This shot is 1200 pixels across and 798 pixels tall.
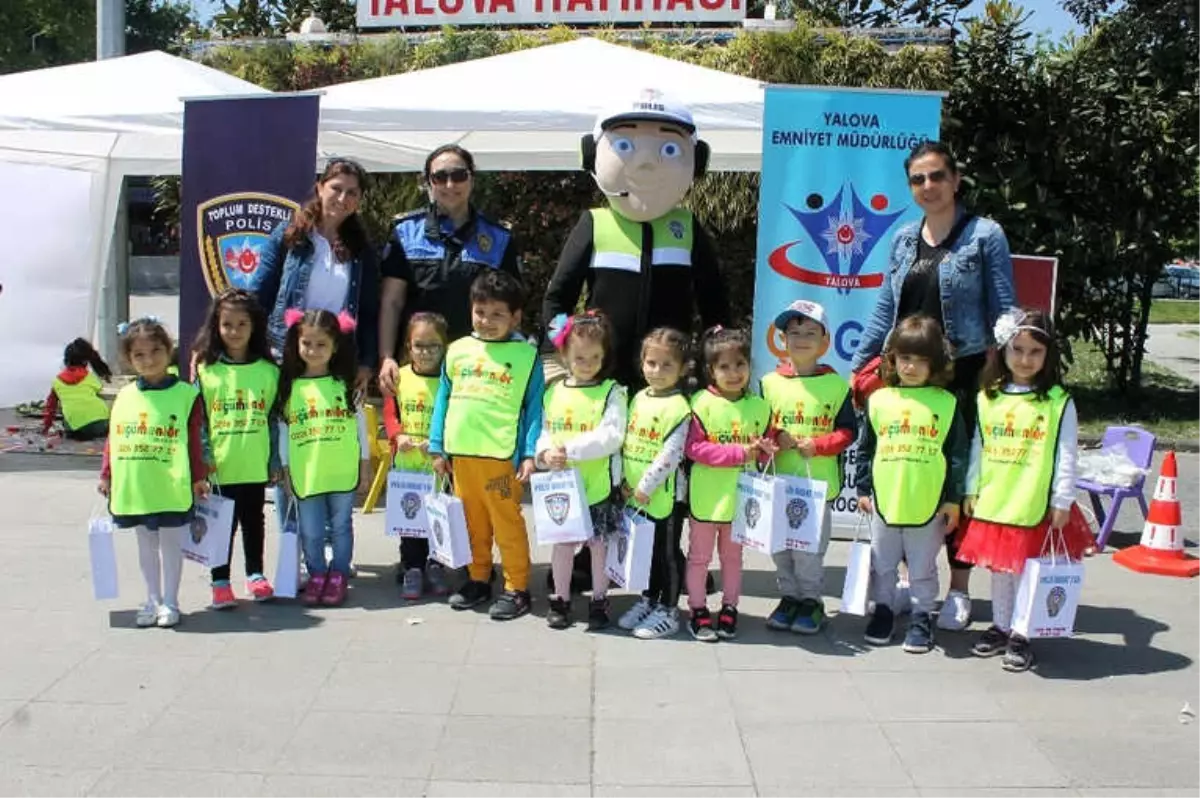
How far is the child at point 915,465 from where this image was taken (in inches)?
178

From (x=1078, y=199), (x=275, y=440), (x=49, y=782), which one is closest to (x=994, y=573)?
(x=275, y=440)

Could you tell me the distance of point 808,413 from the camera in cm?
469

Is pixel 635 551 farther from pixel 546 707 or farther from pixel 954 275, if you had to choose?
pixel 954 275

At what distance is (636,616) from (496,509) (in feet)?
2.33

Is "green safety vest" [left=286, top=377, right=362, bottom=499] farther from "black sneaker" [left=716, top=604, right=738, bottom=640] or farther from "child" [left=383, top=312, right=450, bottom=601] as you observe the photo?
"black sneaker" [left=716, top=604, right=738, bottom=640]

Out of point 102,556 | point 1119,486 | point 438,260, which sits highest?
point 438,260

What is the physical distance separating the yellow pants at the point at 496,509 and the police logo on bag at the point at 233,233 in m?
2.30

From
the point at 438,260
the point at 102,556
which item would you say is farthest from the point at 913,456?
the point at 102,556

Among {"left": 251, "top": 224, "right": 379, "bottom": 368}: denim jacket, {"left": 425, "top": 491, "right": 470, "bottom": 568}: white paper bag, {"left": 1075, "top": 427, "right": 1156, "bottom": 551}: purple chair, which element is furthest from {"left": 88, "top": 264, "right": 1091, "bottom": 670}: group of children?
{"left": 1075, "top": 427, "right": 1156, "bottom": 551}: purple chair

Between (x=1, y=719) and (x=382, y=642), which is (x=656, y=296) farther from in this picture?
(x=1, y=719)

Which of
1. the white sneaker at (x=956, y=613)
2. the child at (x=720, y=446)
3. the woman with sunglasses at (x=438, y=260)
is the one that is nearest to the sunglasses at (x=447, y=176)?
the woman with sunglasses at (x=438, y=260)

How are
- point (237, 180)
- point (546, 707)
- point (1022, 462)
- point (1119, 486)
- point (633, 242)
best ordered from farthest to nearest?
point (237, 180), point (1119, 486), point (633, 242), point (1022, 462), point (546, 707)

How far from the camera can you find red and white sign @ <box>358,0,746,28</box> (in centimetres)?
1301

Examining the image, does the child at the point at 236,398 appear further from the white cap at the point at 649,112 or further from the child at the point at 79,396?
the child at the point at 79,396
